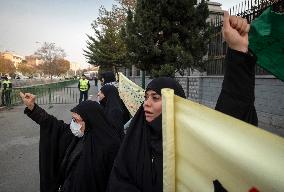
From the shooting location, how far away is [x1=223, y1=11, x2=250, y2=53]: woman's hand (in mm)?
1783

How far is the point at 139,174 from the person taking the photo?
89.3 inches

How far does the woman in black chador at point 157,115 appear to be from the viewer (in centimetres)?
188

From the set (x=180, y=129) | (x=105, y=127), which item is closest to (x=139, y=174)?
(x=180, y=129)

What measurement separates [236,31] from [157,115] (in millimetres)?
954

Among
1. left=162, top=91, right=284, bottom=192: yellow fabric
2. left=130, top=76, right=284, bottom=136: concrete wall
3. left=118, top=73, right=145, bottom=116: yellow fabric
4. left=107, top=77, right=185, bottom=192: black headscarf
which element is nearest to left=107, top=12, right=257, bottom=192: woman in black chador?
left=107, top=77, right=185, bottom=192: black headscarf

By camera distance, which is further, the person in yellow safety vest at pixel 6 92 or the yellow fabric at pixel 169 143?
the person in yellow safety vest at pixel 6 92

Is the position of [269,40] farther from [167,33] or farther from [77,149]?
[167,33]

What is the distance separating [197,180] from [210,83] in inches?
452

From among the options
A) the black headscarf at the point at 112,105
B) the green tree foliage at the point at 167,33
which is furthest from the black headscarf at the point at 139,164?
the green tree foliage at the point at 167,33

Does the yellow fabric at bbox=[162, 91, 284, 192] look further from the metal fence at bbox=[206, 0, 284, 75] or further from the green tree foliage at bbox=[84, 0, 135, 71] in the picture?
the green tree foliage at bbox=[84, 0, 135, 71]

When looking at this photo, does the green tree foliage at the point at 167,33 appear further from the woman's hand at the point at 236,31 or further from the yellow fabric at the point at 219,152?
the yellow fabric at the point at 219,152

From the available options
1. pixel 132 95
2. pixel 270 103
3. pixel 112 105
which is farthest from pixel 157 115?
pixel 270 103

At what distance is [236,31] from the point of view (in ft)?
5.98

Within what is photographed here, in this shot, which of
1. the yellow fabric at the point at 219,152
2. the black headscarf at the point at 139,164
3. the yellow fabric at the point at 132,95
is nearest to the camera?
the yellow fabric at the point at 219,152
